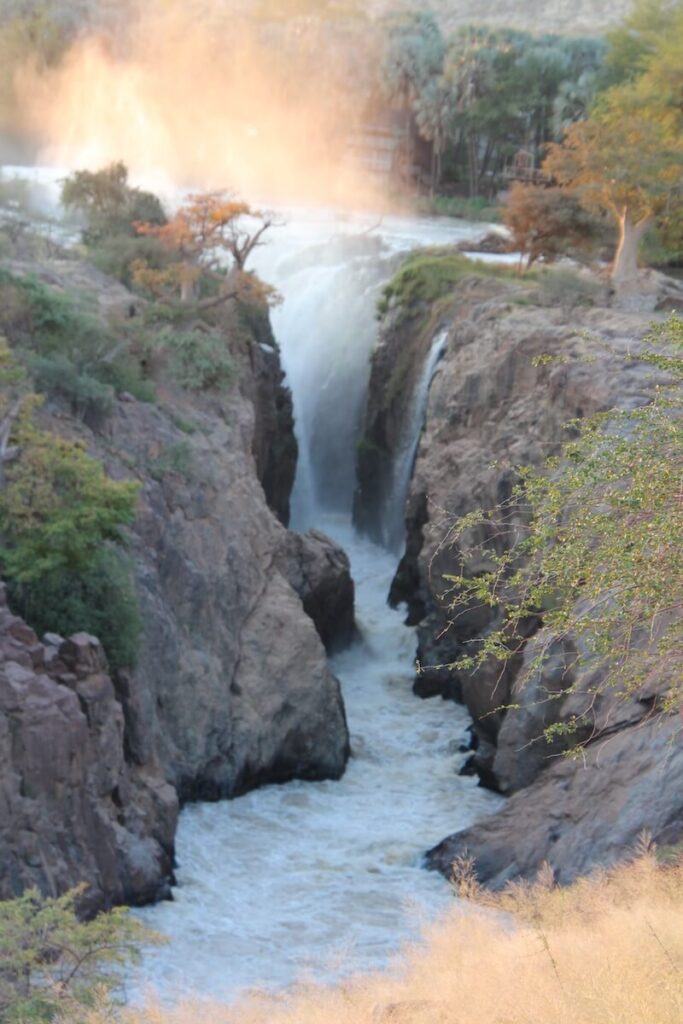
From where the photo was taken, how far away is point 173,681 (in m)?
17.8

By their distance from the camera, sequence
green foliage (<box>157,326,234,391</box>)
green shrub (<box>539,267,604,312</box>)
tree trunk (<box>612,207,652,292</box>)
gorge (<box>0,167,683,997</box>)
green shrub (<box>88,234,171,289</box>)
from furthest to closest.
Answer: tree trunk (<box>612,207,652,292</box>), green shrub (<box>88,234,171,289</box>), green shrub (<box>539,267,604,312</box>), green foliage (<box>157,326,234,391</box>), gorge (<box>0,167,683,997</box>)

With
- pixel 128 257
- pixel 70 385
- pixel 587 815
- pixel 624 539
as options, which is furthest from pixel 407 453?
pixel 624 539

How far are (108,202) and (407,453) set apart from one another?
921cm

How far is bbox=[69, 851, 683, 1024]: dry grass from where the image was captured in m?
7.61

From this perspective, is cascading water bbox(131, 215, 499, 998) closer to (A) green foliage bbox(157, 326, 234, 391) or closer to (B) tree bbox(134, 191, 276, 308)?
(B) tree bbox(134, 191, 276, 308)

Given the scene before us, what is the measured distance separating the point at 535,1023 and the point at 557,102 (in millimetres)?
49063

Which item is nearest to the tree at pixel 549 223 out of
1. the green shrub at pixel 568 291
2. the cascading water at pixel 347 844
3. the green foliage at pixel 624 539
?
the green shrub at pixel 568 291

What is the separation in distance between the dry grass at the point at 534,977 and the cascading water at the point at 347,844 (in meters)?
0.83

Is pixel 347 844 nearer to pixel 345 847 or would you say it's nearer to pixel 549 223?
pixel 345 847

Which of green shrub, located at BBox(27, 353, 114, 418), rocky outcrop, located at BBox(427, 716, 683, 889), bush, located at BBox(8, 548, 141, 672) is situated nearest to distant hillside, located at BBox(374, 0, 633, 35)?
green shrub, located at BBox(27, 353, 114, 418)

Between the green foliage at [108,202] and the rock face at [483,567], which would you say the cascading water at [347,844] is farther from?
the green foliage at [108,202]

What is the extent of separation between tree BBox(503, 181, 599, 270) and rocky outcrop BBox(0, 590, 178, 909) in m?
19.1

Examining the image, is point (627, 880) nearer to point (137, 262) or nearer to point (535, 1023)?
point (535, 1023)

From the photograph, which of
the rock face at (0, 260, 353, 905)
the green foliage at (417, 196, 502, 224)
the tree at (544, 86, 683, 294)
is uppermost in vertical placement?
the tree at (544, 86, 683, 294)
